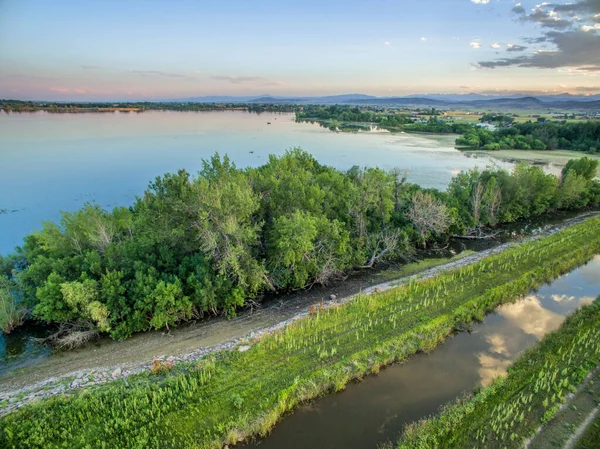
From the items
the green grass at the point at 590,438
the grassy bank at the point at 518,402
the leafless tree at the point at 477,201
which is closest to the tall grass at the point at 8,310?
the grassy bank at the point at 518,402

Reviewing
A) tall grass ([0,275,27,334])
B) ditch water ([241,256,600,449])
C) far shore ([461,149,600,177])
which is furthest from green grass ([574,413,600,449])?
far shore ([461,149,600,177])

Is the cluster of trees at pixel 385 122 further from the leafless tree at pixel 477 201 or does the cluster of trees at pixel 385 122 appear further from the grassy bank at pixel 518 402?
the grassy bank at pixel 518 402

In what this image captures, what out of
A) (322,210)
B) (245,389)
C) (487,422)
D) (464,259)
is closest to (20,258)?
(245,389)

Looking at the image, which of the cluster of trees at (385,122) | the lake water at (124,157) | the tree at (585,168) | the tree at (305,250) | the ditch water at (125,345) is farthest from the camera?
the cluster of trees at (385,122)

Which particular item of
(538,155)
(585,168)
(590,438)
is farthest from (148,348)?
(538,155)

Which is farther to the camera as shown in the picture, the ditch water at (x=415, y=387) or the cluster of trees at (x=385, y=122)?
the cluster of trees at (x=385, y=122)

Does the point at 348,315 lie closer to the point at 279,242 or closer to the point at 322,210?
the point at 279,242

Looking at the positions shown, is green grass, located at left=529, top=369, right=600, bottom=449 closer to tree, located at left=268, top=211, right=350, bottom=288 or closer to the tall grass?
tree, located at left=268, top=211, right=350, bottom=288
